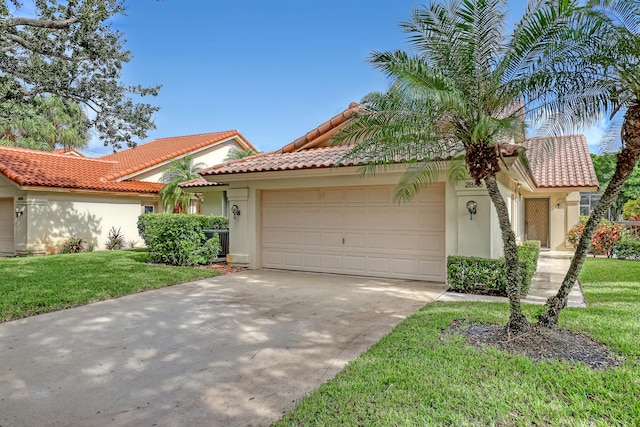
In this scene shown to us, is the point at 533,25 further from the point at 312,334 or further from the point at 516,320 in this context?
the point at 312,334

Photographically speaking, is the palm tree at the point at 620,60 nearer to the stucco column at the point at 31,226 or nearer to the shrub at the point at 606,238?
the shrub at the point at 606,238

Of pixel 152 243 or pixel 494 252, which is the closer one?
pixel 494 252

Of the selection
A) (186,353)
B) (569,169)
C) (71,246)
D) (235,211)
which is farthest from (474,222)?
(71,246)

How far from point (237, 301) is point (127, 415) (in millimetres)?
4436

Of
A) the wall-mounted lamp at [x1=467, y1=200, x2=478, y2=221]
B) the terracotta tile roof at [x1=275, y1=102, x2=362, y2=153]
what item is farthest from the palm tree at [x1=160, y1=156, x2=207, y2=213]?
the wall-mounted lamp at [x1=467, y1=200, x2=478, y2=221]

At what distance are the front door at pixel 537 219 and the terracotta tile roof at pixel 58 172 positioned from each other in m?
18.7

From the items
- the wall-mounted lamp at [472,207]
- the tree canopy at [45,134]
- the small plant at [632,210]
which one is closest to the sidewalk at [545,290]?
the wall-mounted lamp at [472,207]

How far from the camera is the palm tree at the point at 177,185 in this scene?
1862 cm

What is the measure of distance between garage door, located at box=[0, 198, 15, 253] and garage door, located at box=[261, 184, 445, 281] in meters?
12.7

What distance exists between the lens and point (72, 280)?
31.8 ft

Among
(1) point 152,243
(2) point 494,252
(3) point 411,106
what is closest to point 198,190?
(1) point 152,243

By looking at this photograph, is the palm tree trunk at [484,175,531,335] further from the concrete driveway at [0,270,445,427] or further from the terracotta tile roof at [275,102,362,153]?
the terracotta tile roof at [275,102,362,153]

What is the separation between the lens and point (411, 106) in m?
5.15

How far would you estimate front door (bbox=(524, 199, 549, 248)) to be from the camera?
18594 millimetres
